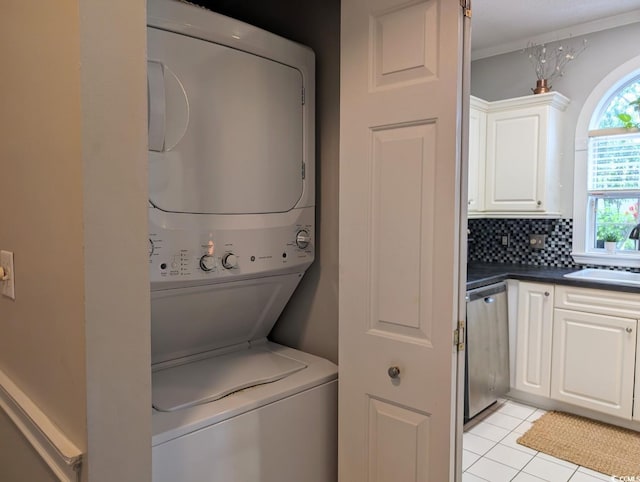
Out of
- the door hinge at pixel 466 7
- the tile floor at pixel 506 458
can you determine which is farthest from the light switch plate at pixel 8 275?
the tile floor at pixel 506 458

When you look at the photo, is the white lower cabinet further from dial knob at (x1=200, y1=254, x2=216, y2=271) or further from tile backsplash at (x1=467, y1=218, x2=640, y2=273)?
dial knob at (x1=200, y1=254, x2=216, y2=271)

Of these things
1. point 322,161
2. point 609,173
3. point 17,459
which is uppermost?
point 609,173

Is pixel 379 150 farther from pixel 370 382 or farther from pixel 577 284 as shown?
pixel 577 284

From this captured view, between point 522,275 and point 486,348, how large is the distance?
1.89 ft

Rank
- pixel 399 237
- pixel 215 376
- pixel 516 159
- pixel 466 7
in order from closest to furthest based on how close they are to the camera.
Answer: pixel 466 7, pixel 399 237, pixel 215 376, pixel 516 159

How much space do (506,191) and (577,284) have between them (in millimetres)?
871

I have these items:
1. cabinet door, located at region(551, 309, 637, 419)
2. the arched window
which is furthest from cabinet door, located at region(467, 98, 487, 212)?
cabinet door, located at region(551, 309, 637, 419)

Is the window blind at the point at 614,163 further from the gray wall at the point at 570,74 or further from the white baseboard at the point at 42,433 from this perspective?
the white baseboard at the point at 42,433

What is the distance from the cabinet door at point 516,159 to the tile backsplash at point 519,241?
303mm

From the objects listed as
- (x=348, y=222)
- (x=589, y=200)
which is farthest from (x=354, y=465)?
(x=589, y=200)

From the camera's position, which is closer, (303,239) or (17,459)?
(17,459)

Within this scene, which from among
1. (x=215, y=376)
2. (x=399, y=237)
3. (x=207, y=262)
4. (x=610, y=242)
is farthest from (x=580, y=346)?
(x=207, y=262)

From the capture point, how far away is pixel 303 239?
178 centimetres

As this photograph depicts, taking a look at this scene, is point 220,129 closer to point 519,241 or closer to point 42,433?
point 42,433
